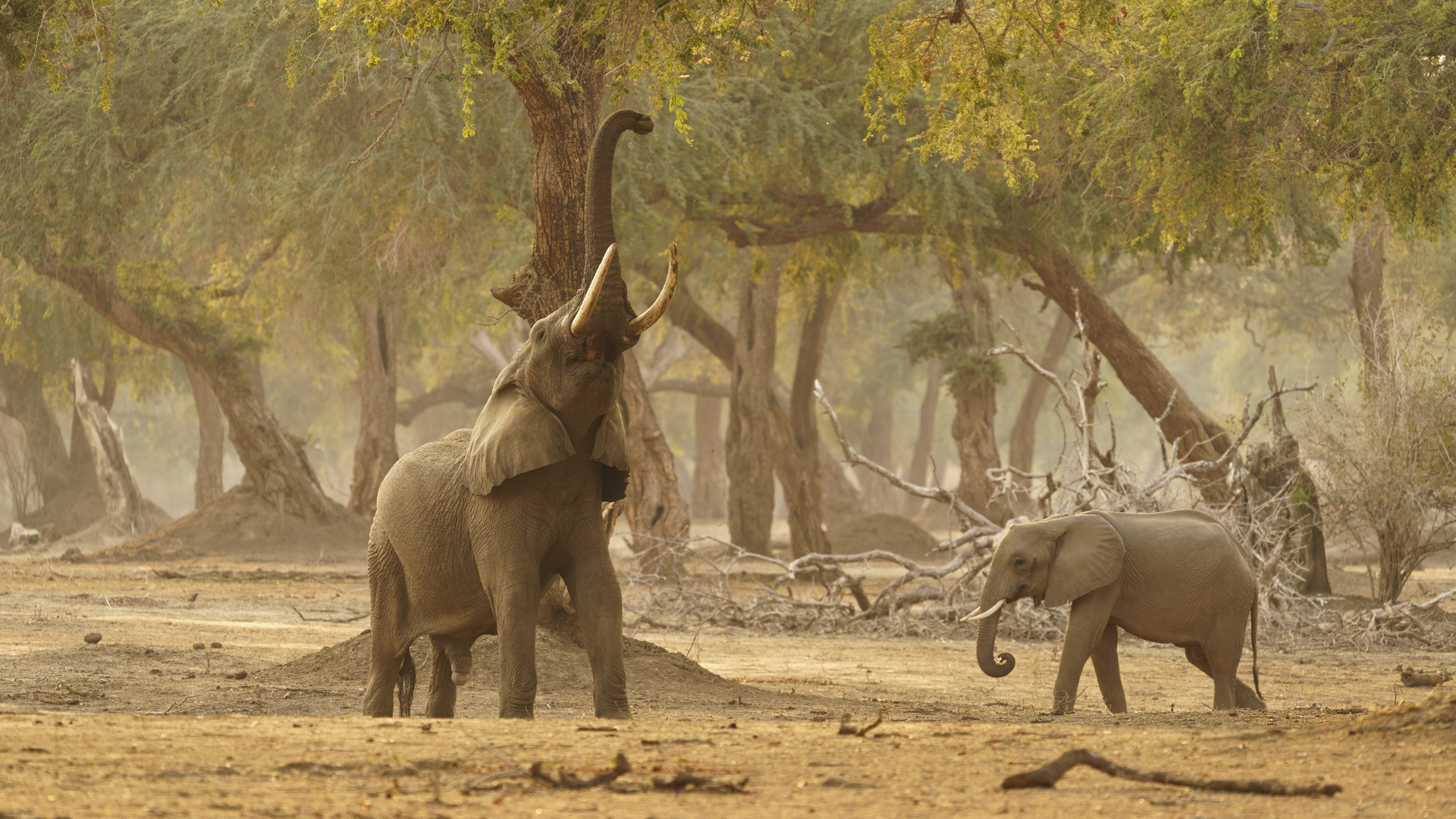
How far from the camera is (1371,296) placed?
23734 mm

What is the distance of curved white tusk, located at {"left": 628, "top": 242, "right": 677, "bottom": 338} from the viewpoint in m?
6.71

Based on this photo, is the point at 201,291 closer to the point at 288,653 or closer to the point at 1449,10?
the point at 288,653

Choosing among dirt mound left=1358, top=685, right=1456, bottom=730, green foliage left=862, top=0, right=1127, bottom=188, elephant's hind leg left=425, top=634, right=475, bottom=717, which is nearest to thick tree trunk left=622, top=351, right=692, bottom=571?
green foliage left=862, top=0, right=1127, bottom=188

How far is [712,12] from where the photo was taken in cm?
1103

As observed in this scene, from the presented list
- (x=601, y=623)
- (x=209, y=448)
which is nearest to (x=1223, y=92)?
(x=601, y=623)

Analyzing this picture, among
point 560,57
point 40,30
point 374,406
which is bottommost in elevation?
point 374,406

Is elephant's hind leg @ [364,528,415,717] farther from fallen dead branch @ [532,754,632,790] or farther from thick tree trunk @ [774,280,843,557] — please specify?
thick tree trunk @ [774,280,843,557]

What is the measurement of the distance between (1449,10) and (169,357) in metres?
34.3

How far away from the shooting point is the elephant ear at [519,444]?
7.00 meters

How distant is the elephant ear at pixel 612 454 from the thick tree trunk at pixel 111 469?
991 inches

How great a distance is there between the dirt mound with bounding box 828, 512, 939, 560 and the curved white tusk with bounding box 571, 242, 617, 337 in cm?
2173

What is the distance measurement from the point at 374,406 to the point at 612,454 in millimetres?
23182

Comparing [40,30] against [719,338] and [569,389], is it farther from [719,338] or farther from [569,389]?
[719,338]

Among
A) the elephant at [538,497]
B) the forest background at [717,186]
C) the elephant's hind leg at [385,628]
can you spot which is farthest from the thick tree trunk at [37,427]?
the elephant at [538,497]
